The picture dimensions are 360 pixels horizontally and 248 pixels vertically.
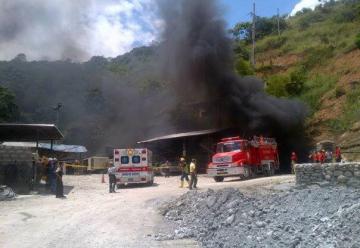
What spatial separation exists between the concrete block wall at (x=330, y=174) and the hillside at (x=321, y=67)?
15.5 m

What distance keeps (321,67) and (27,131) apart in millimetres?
36134

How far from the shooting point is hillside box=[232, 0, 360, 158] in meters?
39.4

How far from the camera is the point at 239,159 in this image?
91.5 feet

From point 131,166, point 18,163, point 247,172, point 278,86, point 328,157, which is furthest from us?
point 278,86

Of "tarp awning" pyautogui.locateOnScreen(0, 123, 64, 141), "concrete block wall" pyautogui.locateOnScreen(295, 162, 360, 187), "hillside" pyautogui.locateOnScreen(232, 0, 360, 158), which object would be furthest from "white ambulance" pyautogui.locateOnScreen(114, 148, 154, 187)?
"hillside" pyautogui.locateOnScreen(232, 0, 360, 158)

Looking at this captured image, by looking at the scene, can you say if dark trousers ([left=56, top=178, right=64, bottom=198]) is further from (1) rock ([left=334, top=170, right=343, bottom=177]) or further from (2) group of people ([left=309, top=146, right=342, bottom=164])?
(2) group of people ([left=309, top=146, right=342, bottom=164])

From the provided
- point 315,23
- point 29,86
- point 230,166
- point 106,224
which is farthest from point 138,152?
point 315,23

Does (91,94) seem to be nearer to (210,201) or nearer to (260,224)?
(210,201)

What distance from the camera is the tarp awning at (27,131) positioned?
28.1 m

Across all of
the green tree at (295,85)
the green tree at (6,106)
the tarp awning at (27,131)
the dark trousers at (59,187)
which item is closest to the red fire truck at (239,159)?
the dark trousers at (59,187)

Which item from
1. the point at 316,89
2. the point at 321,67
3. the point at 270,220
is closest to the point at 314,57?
the point at 321,67

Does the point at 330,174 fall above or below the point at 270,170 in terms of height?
below

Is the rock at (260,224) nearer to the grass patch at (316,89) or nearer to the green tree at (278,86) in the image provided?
the grass patch at (316,89)

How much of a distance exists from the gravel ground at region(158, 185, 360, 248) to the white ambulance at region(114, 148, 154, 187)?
36.7ft
